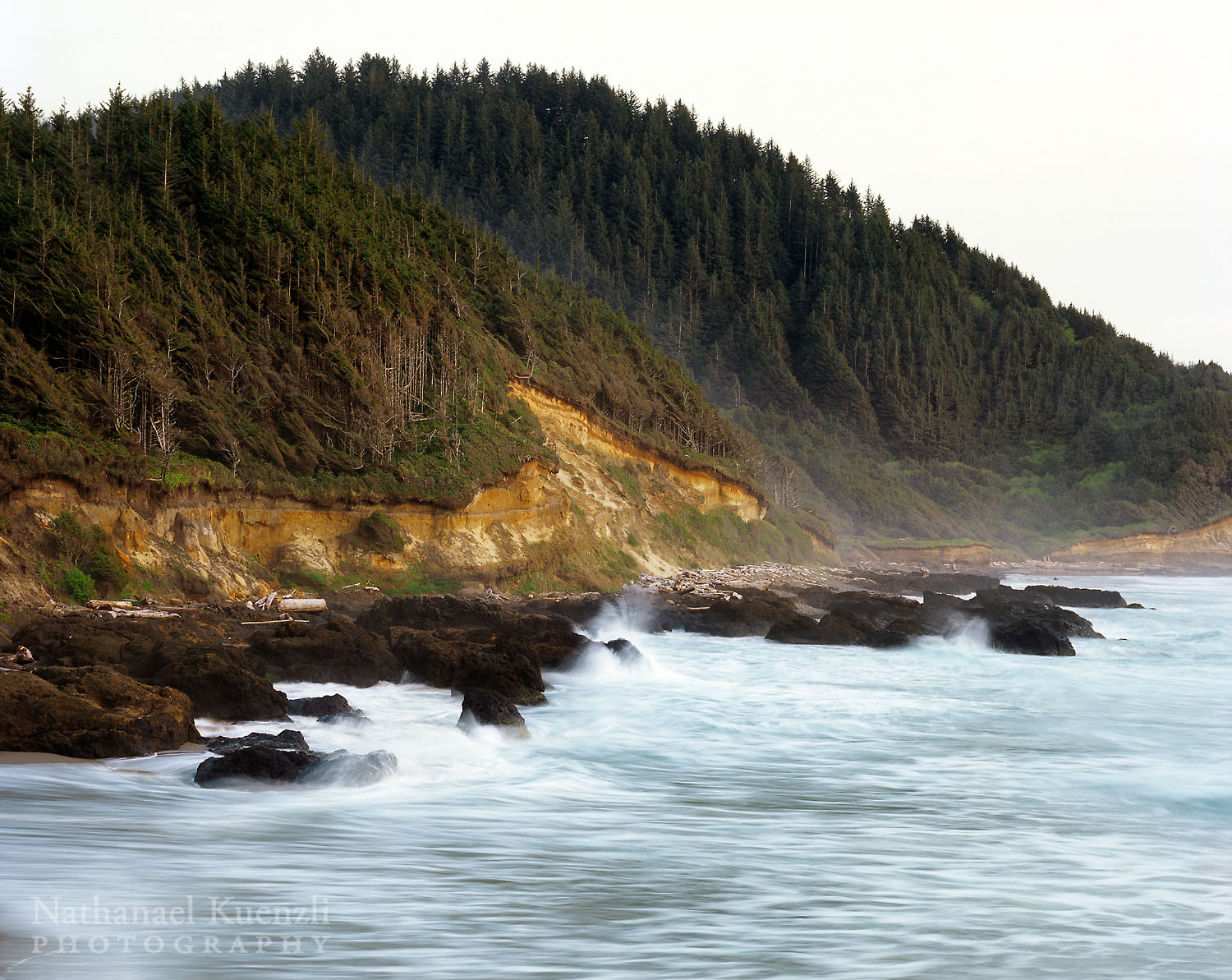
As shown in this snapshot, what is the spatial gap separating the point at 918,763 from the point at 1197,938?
21.5 feet

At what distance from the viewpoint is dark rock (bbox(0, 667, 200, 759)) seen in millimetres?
10438

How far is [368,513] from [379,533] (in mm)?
700

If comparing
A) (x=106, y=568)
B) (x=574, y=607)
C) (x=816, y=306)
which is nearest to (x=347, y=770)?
(x=106, y=568)

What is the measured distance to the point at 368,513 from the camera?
28938 mm

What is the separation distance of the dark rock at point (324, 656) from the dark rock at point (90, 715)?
4907 millimetres

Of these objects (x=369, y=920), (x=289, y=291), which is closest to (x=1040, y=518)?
(x=289, y=291)

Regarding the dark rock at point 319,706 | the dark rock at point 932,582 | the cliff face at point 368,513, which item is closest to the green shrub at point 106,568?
the cliff face at point 368,513

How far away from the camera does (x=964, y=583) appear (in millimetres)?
57500

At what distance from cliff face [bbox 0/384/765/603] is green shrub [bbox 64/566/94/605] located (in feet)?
1.75

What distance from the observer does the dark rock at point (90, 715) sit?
10.4 metres

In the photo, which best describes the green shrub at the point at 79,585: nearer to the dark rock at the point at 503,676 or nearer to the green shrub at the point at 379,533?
the dark rock at the point at 503,676

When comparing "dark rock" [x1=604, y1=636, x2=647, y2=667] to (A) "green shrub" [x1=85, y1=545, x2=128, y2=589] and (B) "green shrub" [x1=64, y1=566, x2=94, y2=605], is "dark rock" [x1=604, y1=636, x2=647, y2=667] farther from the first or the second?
(B) "green shrub" [x1=64, y1=566, x2=94, y2=605]

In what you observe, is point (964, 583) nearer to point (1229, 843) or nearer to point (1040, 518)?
point (1229, 843)

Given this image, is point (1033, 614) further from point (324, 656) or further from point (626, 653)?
point (324, 656)
